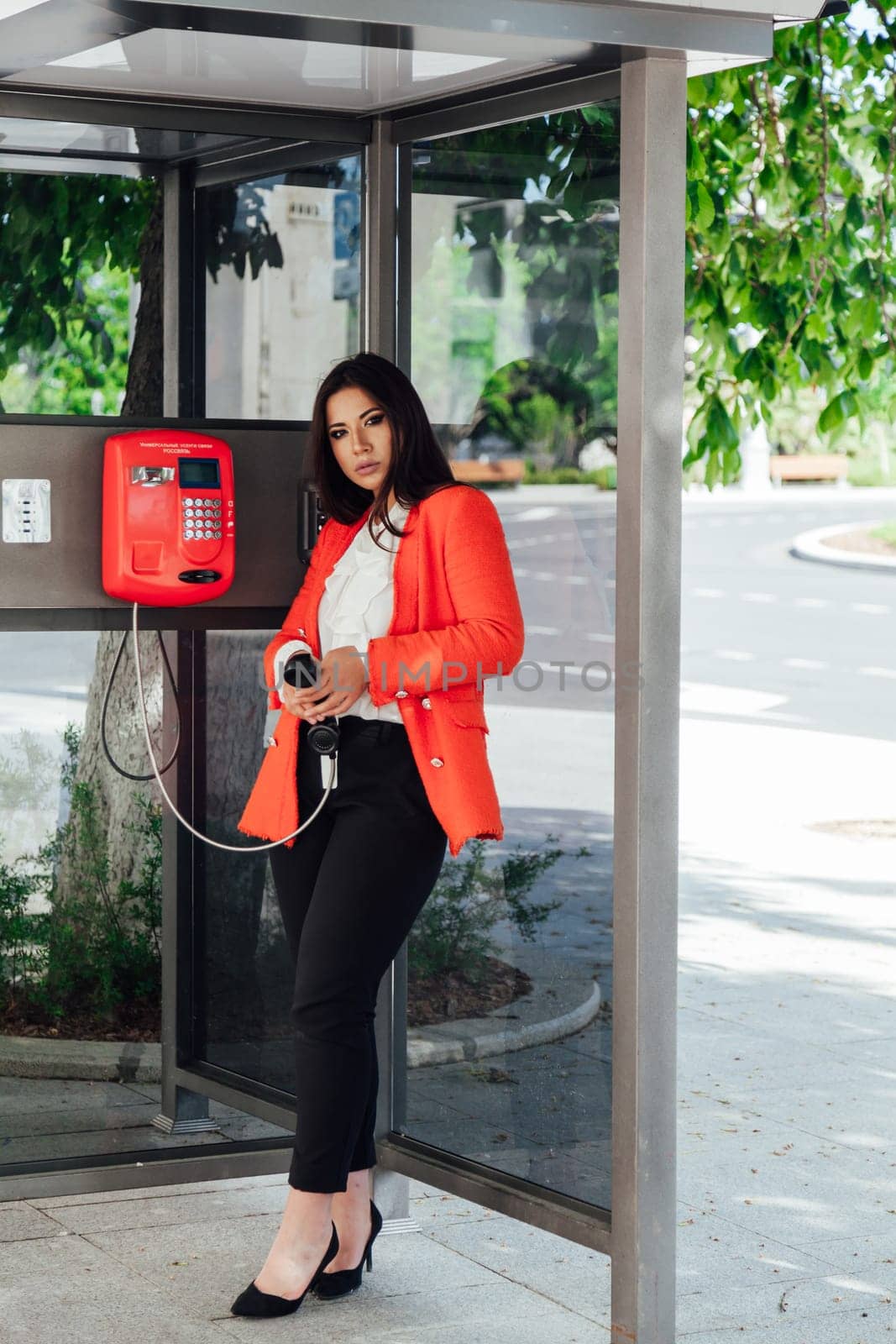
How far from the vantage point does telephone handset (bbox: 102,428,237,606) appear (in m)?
4.14

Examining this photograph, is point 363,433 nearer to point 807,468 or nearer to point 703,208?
point 703,208

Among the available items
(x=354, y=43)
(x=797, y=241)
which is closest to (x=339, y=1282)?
(x=354, y=43)

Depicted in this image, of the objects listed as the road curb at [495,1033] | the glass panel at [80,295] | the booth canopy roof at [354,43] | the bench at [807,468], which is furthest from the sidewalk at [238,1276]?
the bench at [807,468]

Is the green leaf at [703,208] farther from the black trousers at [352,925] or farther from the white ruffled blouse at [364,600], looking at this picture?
the black trousers at [352,925]

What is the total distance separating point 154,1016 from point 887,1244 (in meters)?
1.91

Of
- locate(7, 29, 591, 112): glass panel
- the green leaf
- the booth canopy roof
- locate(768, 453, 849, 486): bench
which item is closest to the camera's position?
the booth canopy roof

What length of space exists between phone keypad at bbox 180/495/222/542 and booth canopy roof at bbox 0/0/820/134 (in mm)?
923

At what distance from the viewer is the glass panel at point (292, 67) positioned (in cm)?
361

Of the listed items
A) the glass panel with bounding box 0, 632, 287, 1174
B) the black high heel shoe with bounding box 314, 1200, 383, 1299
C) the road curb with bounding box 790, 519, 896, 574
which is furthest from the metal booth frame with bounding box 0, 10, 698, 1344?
the road curb with bounding box 790, 519, 896, 574

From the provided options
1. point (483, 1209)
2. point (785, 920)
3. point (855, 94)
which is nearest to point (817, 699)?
point (785, 920)

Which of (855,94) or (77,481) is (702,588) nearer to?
(855,94)

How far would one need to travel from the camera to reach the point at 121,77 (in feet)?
13.4

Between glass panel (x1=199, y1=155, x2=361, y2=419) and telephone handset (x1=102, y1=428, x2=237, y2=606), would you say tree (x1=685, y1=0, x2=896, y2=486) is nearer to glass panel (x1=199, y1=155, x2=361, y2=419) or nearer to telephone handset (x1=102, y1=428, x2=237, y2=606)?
glass panel (x1=199, y1=155, x2=361, y2=419)

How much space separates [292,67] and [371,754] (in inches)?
58.1
